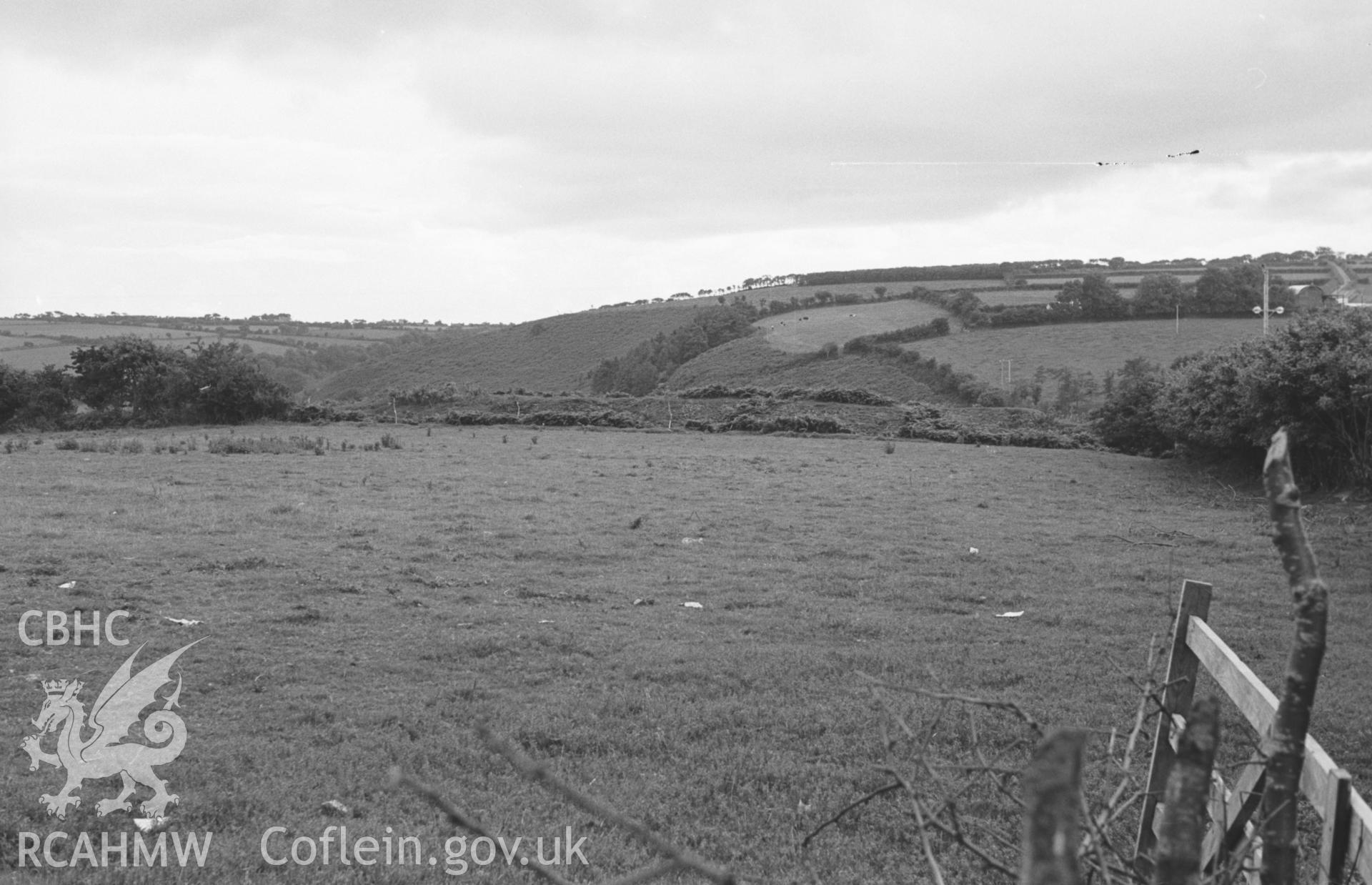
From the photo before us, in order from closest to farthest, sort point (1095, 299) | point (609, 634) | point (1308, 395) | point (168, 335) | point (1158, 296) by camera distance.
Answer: point (609, 634)
point (1308, 395)
point (1158, 296)
point (1095, 299)
point (168, 335)

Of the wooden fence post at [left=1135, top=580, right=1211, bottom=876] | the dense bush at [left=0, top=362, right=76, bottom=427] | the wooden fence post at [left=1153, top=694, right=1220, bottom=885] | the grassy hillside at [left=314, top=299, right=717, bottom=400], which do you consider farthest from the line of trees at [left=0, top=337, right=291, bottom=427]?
the wooden fence post at [left=1153, top=694, right=1220, bottom=885]

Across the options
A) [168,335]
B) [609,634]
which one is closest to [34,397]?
[609,634]

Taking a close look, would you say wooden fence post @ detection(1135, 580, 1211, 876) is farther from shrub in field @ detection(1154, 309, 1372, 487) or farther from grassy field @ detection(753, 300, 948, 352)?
grassy field @ detection(753, 300, 948, 352)

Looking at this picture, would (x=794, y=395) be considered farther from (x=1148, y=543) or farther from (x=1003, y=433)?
(x=1148, y=543)

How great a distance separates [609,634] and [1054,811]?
8843 mm

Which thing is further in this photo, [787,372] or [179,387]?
[787,372]

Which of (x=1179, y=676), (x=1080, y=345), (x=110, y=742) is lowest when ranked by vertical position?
(x=110, y=742)

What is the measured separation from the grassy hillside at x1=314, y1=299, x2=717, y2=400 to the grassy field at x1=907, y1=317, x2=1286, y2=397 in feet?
116

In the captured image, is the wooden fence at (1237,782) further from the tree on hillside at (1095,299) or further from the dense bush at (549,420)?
the tree on hillside at (1095,299)

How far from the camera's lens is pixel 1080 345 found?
61.8 meters

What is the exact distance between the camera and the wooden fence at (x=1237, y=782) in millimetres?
2691

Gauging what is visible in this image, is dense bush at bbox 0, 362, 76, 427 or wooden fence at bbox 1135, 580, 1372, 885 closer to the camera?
wooden fence at bbox 1135, 580, 1372, 885

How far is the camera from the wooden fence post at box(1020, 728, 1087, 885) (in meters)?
1.13

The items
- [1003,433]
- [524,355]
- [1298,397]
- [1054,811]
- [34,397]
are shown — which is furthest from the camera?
[524,355]
